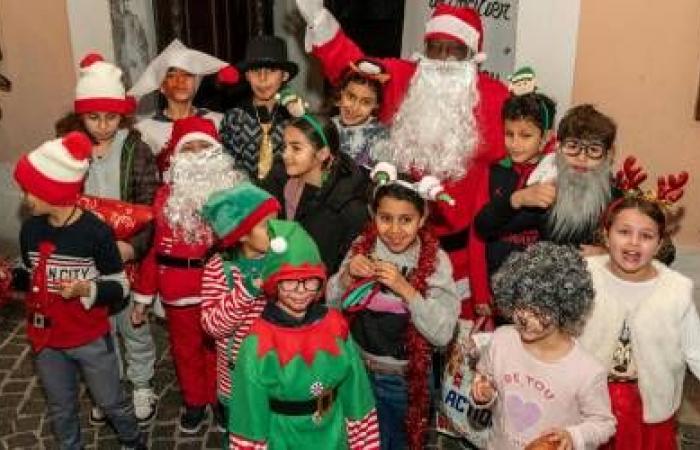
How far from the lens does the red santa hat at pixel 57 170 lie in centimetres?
414

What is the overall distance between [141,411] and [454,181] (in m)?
2.38

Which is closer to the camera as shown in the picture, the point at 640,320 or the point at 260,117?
the point at 640,320

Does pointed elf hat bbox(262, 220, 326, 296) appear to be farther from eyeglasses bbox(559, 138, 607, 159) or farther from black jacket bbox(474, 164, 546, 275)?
eyeglasses bbox(559, 138, 607, 159)

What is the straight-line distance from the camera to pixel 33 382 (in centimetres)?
584

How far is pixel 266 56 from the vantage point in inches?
215

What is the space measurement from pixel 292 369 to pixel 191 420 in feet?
6.54

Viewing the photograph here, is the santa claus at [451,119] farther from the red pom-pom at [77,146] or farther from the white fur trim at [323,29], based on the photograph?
the red pom-pom at [77,146]

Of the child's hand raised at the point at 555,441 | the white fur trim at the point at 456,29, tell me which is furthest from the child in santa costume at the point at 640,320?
the white fur trim at the point at 456,29

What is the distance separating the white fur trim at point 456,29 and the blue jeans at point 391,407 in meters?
2.19

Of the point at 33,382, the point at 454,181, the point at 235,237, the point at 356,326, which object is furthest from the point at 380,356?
the point at 33,382

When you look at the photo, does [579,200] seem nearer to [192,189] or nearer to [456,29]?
[456,29]

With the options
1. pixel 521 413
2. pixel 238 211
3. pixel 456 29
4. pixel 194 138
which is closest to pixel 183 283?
pixel 194 138

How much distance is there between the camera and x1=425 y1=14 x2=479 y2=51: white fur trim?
17.3 ft

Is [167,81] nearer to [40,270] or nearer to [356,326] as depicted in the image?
[40,270]
